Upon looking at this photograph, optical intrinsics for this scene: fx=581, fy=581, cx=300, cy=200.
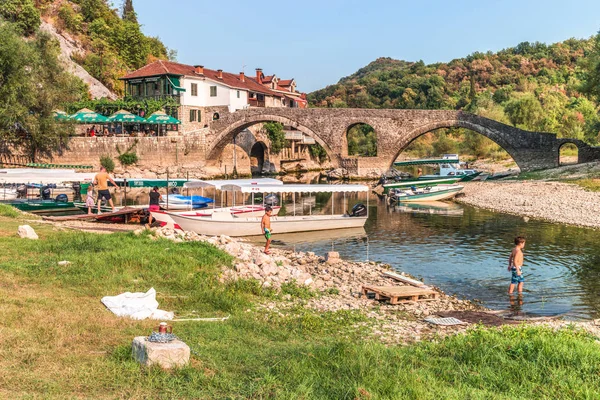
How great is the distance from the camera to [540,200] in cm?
3347

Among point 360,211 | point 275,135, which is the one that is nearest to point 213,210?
point 360,211

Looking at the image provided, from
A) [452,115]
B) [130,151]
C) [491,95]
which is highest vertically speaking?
[491,95]

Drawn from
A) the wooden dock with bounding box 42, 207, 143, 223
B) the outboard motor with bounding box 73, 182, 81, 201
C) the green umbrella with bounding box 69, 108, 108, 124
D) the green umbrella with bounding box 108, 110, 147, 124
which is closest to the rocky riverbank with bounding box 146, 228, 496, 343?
the wooden dock with bounding box 42, 207, 143, 223

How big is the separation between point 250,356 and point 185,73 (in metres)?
54.5

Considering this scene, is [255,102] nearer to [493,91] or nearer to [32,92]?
[32,92]

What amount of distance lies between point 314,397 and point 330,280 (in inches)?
366

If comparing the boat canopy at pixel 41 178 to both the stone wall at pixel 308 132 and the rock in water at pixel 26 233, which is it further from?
the stone wall at pixel 308 132

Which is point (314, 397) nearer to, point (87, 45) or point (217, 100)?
point (217, 100)

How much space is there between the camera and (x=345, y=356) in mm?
6973

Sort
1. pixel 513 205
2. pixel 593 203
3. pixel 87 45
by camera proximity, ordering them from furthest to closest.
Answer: pixel 87 45
pixel 513 205
pixel 593 203

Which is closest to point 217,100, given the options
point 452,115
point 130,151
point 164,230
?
point 130,151

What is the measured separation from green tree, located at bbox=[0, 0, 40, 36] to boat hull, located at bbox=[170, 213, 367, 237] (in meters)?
44.6

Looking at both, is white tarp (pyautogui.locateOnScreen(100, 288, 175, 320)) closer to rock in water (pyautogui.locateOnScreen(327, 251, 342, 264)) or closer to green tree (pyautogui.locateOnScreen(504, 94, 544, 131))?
rock in water (pyautogui.locateOnScreen(327, 251, 342, 264))

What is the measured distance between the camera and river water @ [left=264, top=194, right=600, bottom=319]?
14656mm
